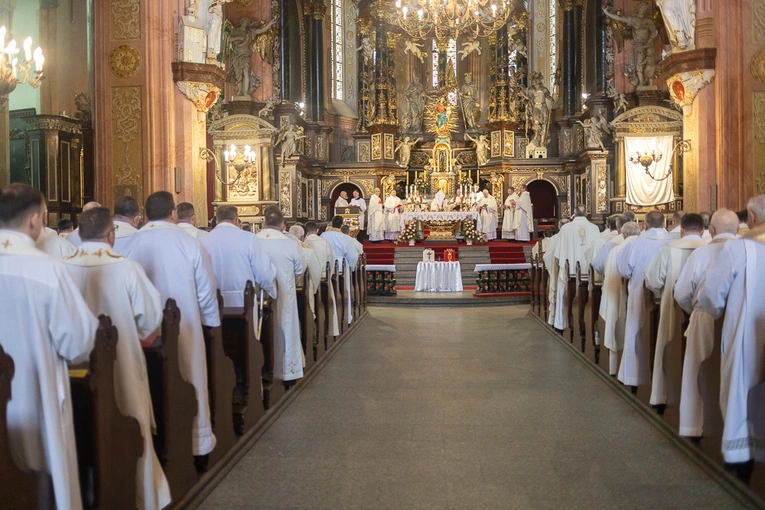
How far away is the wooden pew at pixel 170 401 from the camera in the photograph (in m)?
4.23

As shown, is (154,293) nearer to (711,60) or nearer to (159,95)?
(159,95)

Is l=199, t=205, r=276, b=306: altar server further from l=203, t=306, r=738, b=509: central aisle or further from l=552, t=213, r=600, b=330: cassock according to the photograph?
l=552, t=213, r=600, b=330: cassock

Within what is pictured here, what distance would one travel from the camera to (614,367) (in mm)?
7891

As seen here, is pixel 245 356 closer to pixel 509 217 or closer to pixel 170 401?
pixel 170 401

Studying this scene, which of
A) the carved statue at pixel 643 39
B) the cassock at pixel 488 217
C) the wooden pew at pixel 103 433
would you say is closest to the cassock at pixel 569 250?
the wooden pew at pixel 103 433

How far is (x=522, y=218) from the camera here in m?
23.9

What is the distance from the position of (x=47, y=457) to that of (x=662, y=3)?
12766mm

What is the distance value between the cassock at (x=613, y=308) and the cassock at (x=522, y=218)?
15.7 m

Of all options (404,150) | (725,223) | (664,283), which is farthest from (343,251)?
(404,150)

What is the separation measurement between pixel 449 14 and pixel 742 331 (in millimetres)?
10904

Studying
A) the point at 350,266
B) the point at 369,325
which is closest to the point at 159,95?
the point at 350,266

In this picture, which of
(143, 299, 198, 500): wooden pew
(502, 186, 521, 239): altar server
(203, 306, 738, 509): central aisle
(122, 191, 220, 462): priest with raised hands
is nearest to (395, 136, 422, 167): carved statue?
(502, 186, 521, 239): altar server

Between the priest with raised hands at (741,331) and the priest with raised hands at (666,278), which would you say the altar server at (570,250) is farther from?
the priest with raised hands at (741,331)

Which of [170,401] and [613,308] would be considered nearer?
[170,401]
